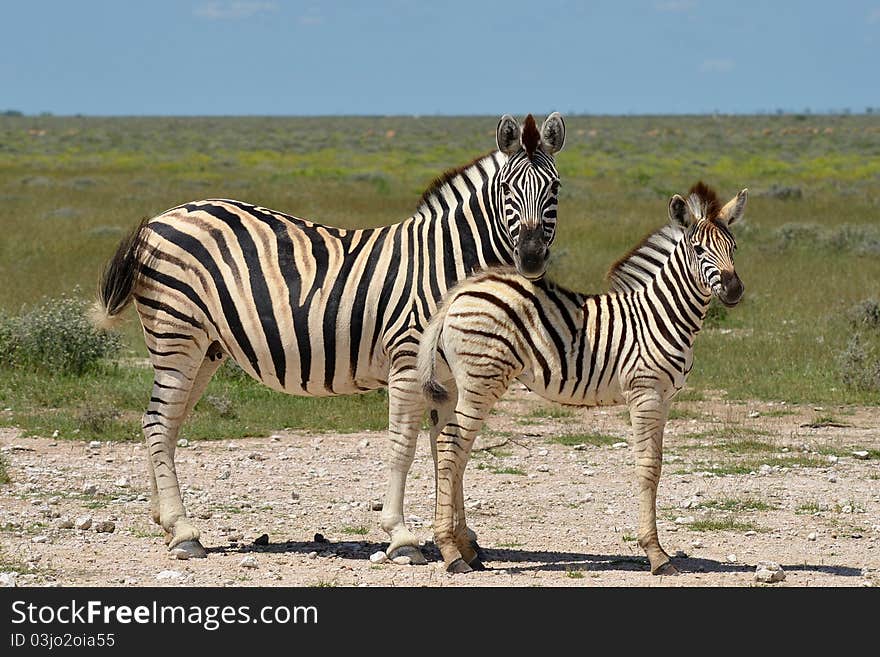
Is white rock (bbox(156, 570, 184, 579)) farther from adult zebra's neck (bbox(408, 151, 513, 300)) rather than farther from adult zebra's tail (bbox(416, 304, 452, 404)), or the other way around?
adult zebra's neck (bbox(408, 151, 513, 300))

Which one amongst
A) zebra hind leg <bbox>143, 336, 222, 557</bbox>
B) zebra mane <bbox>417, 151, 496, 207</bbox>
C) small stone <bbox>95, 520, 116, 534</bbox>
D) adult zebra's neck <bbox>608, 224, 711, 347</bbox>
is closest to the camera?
adult zebra's neck <bbox>608, 224, 711, 347</bbox>

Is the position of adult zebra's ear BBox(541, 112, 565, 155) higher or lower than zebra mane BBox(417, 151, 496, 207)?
higher

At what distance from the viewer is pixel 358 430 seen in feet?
39.3

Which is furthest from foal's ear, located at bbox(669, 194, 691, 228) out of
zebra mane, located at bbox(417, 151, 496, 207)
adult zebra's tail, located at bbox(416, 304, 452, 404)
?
adult zebra's tail, located at bbox(416, 304, 452, 404)

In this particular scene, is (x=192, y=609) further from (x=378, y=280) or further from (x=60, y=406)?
(x=60, y=406)

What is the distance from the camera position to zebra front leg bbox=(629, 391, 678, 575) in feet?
23.8

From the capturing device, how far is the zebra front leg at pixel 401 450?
7590mm

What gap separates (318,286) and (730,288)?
260 cm

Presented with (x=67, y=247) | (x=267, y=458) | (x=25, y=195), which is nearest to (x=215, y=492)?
(x=267, y=458)

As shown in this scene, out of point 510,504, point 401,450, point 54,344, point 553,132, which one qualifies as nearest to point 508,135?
point 553,132

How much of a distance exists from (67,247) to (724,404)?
540 inches

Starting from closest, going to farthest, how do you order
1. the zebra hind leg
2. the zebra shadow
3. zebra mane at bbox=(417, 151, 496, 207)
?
the zebra shadow → zebra mane at bbox=(417, 151, 496, 207) → the zebra hind leg

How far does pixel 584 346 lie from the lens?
7387mm

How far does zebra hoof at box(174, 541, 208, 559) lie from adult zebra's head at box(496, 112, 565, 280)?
275 centimetres
